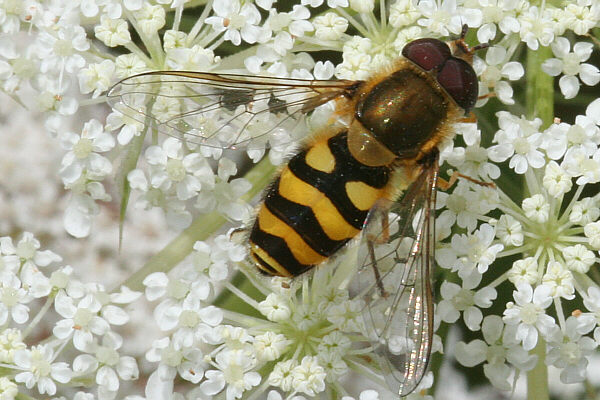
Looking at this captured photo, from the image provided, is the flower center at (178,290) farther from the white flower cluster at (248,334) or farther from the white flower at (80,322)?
the white flower at (80,322)

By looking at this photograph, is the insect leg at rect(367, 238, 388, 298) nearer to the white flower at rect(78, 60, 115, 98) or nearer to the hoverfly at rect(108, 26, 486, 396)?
the hoverfly at rect(108, 26, 486, 396)

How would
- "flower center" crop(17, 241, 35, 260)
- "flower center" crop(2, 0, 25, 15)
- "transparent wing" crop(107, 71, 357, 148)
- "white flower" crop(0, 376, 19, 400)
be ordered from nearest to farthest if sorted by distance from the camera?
"transparent wing" crop(107, 71, 357, 148), "white flower" crop(0, 376, 19, 400), "flower center" crop(17, 241, 35, 260), "flower center" crop(2, 0, 25, 15)

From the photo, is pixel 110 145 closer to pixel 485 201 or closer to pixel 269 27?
pixel 269 27

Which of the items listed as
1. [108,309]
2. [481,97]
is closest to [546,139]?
[481,97]

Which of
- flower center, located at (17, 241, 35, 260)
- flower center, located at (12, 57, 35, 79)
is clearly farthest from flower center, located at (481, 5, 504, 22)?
flower center, located at (17, 241, 35, 260)

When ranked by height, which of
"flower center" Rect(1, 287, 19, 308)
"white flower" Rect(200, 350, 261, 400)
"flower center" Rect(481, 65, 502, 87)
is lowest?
"flower center" Rect(1, 287, 19, 308)

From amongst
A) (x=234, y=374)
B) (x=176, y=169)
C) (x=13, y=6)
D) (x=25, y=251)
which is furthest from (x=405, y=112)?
(x=13, y=6)

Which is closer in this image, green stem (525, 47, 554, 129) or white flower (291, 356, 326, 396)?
white flower (291, 356, 326, 396)
